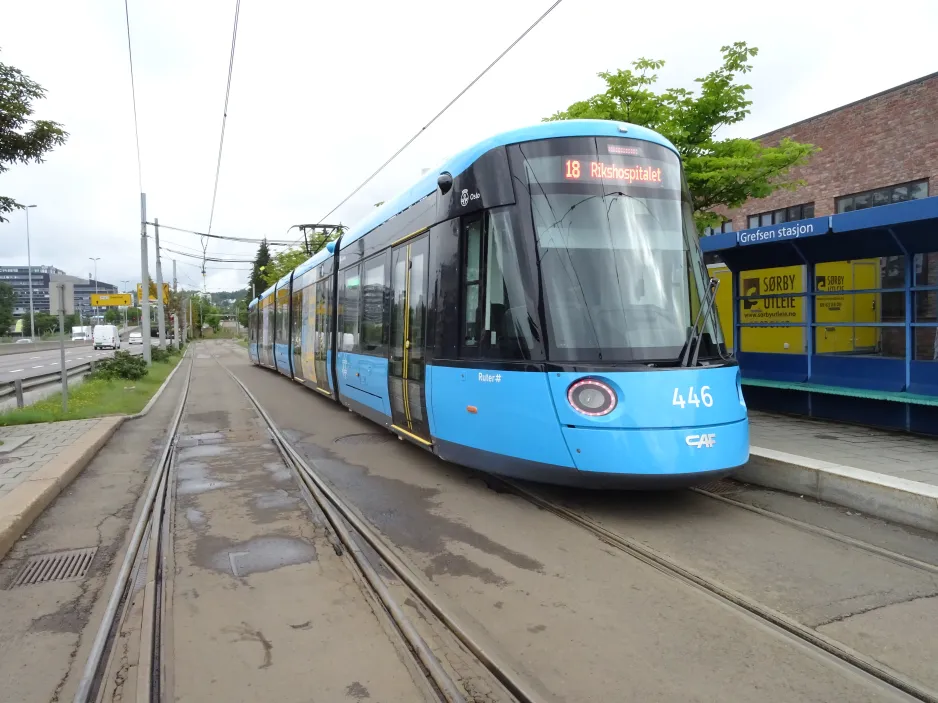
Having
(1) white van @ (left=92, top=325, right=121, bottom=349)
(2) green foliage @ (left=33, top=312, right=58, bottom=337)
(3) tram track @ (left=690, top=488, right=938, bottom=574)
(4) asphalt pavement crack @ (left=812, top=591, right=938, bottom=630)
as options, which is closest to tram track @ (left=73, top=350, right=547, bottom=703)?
(4) asphalt pavement crack @ (left=812, top=591, right=938, bottom=630)

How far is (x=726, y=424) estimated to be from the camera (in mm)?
5406

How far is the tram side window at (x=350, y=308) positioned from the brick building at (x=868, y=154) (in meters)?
10.7

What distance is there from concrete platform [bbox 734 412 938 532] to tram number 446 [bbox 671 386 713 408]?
1.28 meters

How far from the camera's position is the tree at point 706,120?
11336mm

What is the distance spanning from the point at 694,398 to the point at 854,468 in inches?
83.8

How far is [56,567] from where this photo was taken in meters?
4.87

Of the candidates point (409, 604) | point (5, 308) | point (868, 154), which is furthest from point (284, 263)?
point (5, 308)


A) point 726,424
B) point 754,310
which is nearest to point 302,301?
point 754,310

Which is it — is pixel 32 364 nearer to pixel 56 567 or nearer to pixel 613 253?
pixel 56 567

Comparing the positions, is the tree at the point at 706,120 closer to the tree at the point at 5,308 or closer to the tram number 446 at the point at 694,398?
the tram number 446 at the point at 694,398

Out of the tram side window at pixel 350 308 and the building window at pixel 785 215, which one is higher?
the building window at pixel 785 215

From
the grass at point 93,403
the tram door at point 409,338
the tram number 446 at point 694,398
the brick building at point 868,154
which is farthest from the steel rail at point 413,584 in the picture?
the brick building at point 868,154

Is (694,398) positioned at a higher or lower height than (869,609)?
higher

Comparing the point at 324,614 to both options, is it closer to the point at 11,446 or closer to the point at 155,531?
the point at 155,531
